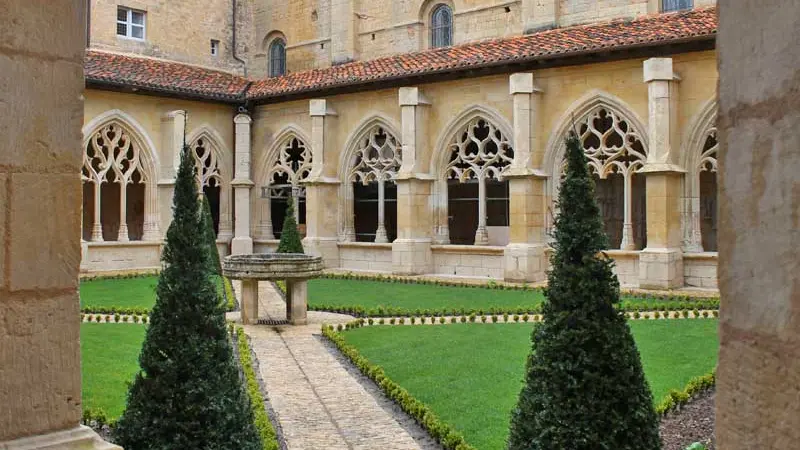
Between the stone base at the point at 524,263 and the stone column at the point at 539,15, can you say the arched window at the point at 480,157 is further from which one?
the stone column at the point at 539,15

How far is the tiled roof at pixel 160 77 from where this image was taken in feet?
59.2

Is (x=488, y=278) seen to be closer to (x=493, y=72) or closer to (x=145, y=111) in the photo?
(x=493, y=72)

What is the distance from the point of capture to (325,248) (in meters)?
18.9

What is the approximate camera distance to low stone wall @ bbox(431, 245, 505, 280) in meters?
16.4

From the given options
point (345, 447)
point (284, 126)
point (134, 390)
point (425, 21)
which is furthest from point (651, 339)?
point (425, 21)

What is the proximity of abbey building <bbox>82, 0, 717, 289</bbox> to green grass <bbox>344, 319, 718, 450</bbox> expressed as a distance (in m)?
4.94

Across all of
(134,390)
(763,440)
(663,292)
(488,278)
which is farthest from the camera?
(488,278)

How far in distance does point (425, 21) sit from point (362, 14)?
2.11 metres

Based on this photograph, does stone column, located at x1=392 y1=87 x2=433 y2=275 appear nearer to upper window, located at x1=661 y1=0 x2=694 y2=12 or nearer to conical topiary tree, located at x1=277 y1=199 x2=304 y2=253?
conical topiary tree, located at x1=277 y1=199 x2=304 y2=253

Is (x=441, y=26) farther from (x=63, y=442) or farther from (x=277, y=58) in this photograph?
(x=63, y=442)

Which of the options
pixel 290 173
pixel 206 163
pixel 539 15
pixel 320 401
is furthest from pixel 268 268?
pixel 539 15

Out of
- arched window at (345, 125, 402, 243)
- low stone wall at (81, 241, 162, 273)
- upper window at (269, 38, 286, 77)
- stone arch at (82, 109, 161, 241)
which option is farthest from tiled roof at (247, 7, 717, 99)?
low stone wall at (81, 241, 162, 273)

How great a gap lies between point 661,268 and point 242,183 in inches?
444

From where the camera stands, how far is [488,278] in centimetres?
1634
